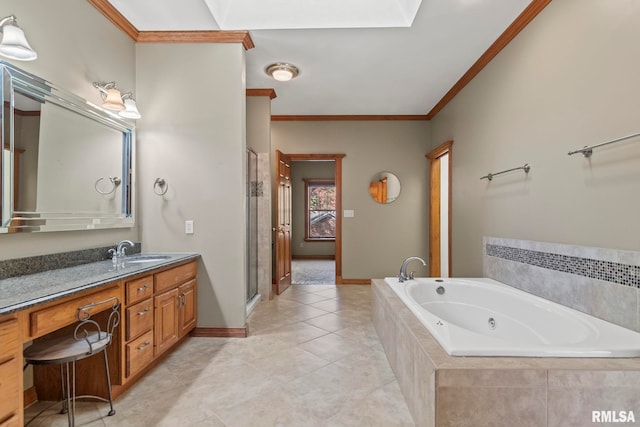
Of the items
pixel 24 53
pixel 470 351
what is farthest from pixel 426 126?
pixel 24 53

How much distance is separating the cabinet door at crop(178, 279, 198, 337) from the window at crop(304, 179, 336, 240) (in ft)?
19.1

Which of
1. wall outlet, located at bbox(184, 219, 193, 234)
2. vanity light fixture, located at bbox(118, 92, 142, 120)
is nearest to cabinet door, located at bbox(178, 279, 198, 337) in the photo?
wall outlet, located at bbox(184, 219, 193, 234)

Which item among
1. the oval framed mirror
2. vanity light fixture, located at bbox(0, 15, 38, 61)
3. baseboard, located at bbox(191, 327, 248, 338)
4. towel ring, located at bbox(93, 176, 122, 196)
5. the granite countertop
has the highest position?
vanity light fixture, located at bbox(0, 15, 38, 61)

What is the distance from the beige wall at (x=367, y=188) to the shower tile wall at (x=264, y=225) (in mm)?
1238

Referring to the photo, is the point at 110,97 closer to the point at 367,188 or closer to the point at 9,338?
the point at 9,338

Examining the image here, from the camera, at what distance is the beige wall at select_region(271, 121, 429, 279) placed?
498 cm

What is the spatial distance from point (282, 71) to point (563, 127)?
103 inches

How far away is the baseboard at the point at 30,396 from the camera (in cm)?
176

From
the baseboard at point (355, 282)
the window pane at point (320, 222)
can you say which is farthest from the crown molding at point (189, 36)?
the window pane at point (320, 222)

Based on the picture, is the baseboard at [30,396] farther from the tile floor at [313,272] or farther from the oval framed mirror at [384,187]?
the oval framed mirror at [384,187]

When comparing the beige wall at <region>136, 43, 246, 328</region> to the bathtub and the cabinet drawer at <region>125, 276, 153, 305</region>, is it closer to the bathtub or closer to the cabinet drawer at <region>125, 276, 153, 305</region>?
the cabinet drawer at <region>125, 276, 153, 305</region>

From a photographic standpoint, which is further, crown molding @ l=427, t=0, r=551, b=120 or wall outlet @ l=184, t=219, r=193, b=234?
wall outlet @ l=184, t=219, r=193, b=234

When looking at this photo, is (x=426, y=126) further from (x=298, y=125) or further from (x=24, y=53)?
(x=24, y=53)

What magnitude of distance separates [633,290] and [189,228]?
308cm
